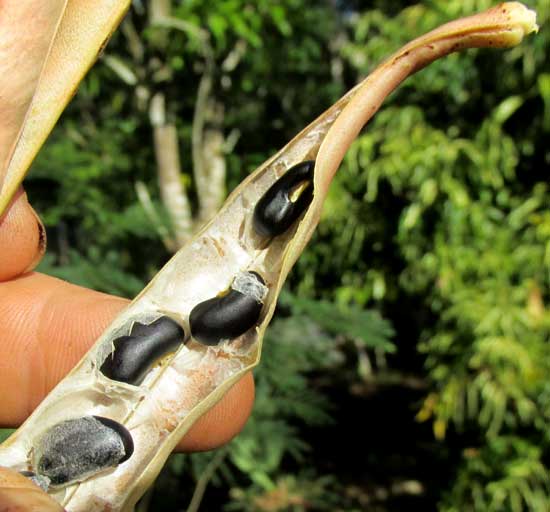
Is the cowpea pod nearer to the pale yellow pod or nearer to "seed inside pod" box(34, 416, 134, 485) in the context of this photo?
"seed inside pod" box(34, 416, 134, 485)

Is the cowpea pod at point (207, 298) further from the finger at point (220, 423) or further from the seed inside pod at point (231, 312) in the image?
the finger at point (220, 423)

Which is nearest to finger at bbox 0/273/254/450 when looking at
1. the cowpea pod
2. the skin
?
the skin

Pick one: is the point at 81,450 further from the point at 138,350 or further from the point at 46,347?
the point at 46,347

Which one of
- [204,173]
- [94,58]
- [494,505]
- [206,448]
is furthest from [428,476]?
[94,58]

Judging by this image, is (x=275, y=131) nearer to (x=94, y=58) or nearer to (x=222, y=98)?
(x=222, y=98)

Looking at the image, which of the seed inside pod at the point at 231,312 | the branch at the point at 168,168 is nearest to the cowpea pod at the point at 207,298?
the seed inside pod at the point at 231,312

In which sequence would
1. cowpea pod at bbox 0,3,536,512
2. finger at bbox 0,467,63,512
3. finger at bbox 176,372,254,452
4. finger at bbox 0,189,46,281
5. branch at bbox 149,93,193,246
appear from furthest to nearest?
branch at bbox 149,93,193,246
finger at bbox 176,372,254,452
finger at bbox 0,189,46,281
cowpea pod at bbox 0,3,536,512
finger at bbox 0,467,63,512
